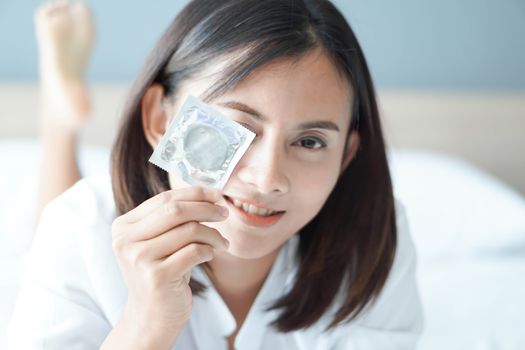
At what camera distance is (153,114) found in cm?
111

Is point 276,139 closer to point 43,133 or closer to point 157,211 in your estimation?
point 157,211

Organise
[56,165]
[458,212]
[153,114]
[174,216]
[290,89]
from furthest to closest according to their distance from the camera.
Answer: [458,212]
[56,165]
[153,114]
[290,89]
[174,216]

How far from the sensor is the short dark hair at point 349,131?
3.24 ft

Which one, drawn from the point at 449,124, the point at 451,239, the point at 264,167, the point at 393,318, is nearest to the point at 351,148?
the point at 264,167

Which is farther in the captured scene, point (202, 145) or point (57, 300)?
point (57, 300)

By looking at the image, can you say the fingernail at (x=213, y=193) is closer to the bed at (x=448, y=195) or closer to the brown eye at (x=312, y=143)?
the brown eye at (x=312, y=143)

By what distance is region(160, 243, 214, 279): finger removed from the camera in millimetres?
866

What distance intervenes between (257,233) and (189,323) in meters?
0.33

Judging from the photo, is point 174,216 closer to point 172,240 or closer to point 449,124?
point 172,240

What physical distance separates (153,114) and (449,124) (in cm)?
160

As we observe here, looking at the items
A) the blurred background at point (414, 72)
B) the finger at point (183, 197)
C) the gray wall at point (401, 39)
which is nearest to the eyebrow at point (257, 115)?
the finger at point (183, 197)

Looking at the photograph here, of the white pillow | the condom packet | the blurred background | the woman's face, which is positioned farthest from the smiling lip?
the blurred background

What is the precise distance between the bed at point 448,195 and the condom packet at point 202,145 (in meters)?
0.69

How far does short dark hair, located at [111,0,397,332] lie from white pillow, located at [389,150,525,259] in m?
0.61
